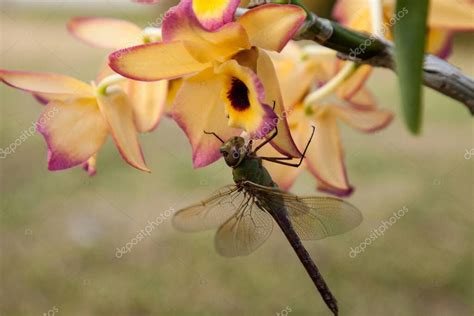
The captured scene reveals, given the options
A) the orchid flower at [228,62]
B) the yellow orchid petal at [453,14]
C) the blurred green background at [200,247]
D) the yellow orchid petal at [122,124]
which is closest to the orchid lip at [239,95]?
the orchid flower at [228,62]

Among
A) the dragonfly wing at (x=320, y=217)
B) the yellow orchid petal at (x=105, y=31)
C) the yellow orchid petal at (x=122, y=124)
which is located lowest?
the dragonfly wing at (x=320, y=217)

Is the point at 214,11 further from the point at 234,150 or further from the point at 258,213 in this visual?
the point at 258,213

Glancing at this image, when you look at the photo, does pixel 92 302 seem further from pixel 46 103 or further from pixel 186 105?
pixel 186 105

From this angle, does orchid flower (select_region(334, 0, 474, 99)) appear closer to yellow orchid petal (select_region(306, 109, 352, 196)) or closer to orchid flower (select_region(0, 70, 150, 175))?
yellow orchid petal (select_region(306, 109, 352, 196))

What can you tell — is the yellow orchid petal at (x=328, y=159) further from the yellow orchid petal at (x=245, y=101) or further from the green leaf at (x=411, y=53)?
the green leaf at (x=411, y=53)

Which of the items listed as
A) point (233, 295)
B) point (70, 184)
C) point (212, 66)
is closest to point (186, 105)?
point (212, 66)

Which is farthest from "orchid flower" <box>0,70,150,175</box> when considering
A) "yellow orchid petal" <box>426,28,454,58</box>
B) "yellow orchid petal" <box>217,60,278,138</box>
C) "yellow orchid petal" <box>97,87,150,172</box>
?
"yellow orchid petal" <box>426,28,454,58</box>
